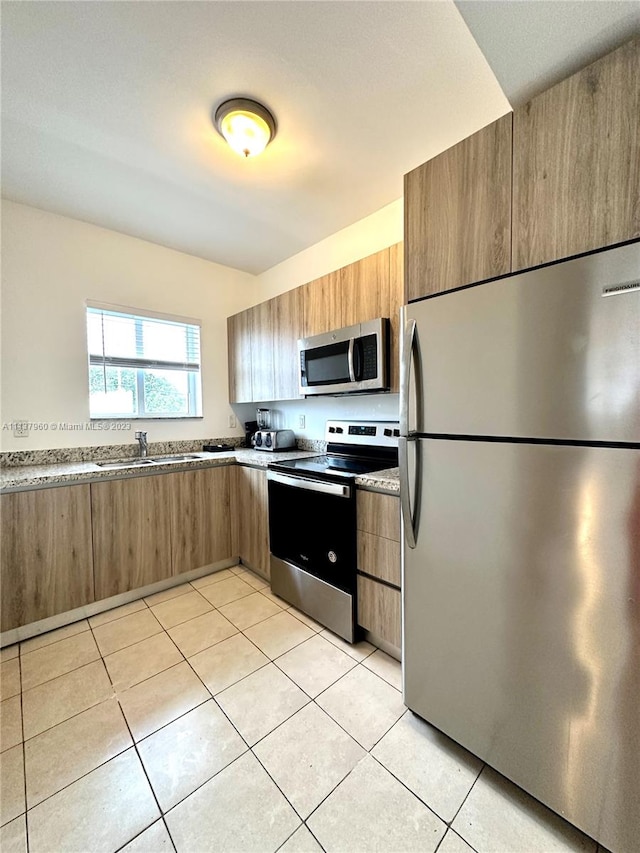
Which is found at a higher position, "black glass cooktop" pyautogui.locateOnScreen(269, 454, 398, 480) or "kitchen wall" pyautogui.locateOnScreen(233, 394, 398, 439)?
"kitchen wall" pyautogui.locateOnScreen(233, 394, 398, 439)

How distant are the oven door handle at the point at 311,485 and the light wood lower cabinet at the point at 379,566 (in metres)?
0.09

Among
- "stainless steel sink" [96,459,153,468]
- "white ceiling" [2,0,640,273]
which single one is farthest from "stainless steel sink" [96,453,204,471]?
"white ceiling" [2,0,640,273]

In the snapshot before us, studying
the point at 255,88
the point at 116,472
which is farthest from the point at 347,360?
the point at 116,472

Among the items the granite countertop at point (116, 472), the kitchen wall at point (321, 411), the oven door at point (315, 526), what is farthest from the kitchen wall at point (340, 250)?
the oven door at point (315, 526)

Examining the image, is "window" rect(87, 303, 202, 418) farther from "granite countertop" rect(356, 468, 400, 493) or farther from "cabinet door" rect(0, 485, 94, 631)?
"granite countertop" rect(356, 468, 400, 493)

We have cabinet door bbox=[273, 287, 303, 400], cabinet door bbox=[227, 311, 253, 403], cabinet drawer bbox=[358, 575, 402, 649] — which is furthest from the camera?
cabinet door bbox=[227, 311, 253, 403]

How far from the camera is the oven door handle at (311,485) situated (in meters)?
1.75

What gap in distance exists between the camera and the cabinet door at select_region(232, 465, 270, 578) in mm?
2424

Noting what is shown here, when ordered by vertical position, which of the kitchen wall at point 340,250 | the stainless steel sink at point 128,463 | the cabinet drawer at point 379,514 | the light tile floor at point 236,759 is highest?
the kitchen wall at point 340,250

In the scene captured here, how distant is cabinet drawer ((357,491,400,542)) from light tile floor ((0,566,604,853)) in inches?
27.4

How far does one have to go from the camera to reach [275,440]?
2889mm

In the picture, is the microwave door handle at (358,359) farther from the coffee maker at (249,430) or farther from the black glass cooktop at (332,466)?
the coffee maker at (249,430)

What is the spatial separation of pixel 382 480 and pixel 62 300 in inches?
105

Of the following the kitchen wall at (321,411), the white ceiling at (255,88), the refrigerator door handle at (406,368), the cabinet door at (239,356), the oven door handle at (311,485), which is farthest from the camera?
the cabinet door at (239,356)
